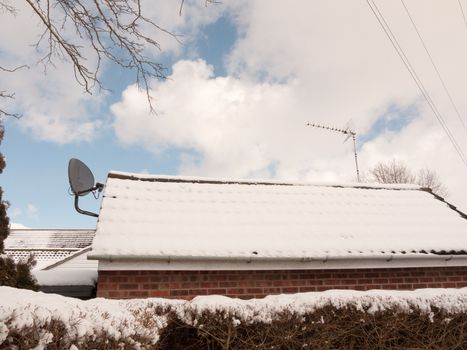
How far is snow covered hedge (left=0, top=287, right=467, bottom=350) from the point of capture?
3.33 m

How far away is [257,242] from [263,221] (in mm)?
768

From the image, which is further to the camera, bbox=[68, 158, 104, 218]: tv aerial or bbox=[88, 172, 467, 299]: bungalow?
bbox=[68, 158, 104, 218]: tv aerial

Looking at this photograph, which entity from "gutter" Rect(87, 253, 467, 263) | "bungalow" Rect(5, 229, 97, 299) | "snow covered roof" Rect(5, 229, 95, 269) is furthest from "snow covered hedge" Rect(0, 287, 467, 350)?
"snow covered roof" Rect(5, 229, 95, 269)

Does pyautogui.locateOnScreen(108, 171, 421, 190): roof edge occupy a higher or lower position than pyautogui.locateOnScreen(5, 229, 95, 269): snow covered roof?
lower

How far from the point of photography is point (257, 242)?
5.68 meters

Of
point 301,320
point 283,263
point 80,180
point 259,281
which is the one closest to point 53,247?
point 80,180

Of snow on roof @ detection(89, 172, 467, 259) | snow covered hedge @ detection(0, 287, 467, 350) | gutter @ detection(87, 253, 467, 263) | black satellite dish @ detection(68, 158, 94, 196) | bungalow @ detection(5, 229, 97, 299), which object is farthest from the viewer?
bungalow @ detection(5, 229, 97, 299)

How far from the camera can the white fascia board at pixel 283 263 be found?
5043 millimetres

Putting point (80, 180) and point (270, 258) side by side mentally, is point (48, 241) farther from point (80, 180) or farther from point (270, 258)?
point (270, 258)

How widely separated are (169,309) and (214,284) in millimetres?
1831

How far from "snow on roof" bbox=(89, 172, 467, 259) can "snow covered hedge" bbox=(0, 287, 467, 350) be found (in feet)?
5.09

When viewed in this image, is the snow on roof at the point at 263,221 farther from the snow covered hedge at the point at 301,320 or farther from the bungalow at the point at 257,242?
the snow covered hedge at the point at 301,320

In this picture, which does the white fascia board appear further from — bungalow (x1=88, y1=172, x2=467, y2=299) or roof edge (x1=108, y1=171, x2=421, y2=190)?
roof edge (x1=108, y1=171, x2=421, y2=190)

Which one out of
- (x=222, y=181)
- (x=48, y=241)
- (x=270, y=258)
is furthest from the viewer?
(x=48, y=241)
